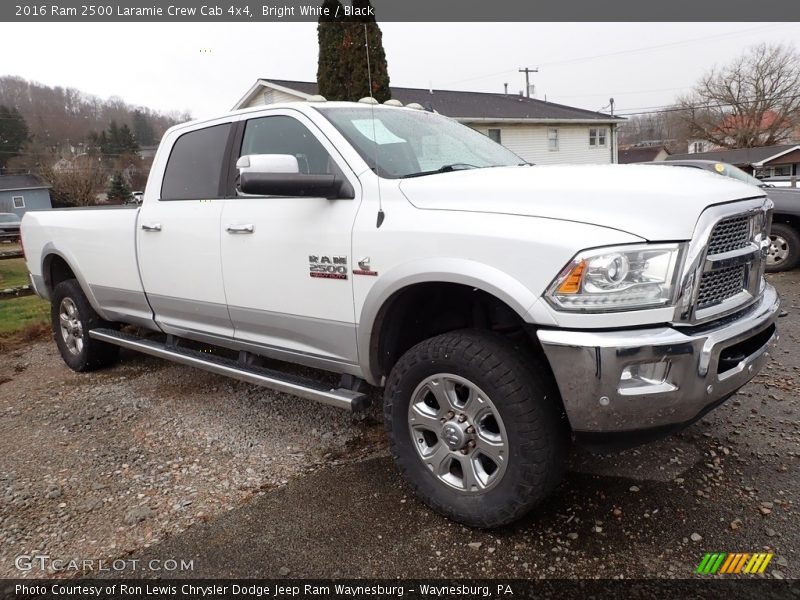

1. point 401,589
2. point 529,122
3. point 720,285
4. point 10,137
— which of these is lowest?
point 401,589

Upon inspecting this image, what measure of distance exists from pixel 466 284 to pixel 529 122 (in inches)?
1025

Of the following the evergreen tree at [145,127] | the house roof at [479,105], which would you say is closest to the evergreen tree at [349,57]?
the evergreen tree at [145,127]

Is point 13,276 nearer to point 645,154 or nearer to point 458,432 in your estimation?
point 458,432

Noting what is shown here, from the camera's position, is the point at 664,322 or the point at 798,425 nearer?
the point at 664,322

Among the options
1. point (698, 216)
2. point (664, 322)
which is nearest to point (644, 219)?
point (698, 216)

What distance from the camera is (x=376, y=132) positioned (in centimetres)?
328

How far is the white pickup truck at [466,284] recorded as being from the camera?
219 cm

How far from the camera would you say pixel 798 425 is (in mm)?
3445

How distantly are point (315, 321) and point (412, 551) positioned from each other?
49.3 inches

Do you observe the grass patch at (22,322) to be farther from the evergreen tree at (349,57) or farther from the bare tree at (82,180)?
the bare tree at (82,180)

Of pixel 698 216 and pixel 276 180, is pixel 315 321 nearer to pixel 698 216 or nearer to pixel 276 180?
pixel 276 180

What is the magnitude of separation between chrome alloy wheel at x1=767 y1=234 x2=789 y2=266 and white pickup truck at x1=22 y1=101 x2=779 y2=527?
589 centimetres

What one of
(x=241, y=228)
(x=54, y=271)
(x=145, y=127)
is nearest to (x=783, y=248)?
(x=241, y=228)

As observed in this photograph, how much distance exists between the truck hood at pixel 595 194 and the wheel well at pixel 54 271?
4.02m
